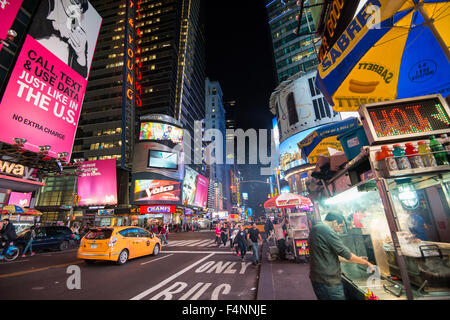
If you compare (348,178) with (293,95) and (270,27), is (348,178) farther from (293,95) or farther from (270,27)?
(270,27)

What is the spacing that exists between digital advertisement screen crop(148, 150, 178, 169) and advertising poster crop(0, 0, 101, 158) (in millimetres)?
28189

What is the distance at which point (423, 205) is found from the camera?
663cm

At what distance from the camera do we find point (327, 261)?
2.95 m

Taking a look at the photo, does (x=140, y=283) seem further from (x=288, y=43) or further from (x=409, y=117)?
(x=288, y=43)

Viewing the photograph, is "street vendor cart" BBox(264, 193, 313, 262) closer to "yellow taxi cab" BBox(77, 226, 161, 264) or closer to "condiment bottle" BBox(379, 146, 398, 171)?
"condiment bottle" BBox(379, 146, 398, 171)

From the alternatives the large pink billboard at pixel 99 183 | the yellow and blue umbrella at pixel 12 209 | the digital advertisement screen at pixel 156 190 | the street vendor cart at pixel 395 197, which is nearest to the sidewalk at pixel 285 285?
the street vendor cart at pixel 395 197

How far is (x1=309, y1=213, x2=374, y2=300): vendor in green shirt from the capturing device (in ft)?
9.25

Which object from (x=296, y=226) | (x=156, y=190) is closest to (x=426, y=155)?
(x=296, y=226)

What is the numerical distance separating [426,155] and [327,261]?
198 centimetres

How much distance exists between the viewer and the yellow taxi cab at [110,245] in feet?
28.3

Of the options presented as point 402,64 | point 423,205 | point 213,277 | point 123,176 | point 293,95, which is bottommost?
point 213,277
